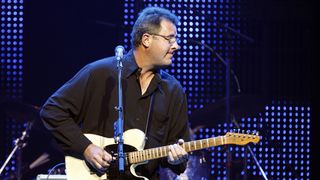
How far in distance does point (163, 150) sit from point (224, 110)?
8.70 feet

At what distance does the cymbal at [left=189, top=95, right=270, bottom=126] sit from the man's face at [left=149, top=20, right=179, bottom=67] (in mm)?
2269

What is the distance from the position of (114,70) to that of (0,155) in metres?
3.45

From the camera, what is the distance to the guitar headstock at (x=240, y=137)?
4551mm

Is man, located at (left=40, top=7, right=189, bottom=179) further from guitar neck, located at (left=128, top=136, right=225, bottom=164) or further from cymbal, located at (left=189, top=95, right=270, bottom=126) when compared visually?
cymbal, located at (left=189, top=95, right=270, bottom=126)

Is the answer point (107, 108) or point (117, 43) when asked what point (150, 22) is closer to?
point (107, 108)

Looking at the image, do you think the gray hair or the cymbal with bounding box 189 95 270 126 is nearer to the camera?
the gray hair

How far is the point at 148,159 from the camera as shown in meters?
4.55

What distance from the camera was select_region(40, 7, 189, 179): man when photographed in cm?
467

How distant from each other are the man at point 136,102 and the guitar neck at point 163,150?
55mm

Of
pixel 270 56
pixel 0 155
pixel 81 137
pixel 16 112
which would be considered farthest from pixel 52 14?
pixel 81 137

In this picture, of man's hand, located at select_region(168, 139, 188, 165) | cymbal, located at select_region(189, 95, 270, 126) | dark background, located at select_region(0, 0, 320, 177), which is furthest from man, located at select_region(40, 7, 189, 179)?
dark background, located at select_region(0, 0, 320, 177)

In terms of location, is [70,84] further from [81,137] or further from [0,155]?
[0,155]

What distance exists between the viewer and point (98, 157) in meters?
4.45

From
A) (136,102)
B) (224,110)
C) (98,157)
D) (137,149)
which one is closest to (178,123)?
(136,102)
